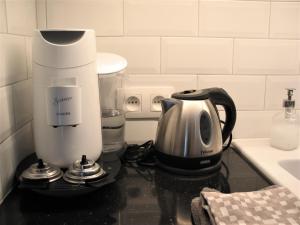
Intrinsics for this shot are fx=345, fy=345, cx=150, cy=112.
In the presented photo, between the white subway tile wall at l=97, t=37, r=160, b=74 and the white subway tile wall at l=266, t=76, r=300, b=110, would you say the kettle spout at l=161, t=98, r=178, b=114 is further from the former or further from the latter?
the white subway tile wall at l=266, t=76, r=300, b=110

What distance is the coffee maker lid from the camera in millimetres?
757

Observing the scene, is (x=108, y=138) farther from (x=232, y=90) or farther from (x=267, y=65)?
(x=267, y=65)

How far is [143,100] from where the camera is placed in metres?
0.96

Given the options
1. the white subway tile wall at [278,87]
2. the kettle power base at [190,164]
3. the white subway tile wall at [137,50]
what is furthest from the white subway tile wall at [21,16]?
the white subway tile wall at [278,87]

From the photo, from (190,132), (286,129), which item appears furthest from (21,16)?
(286,129)

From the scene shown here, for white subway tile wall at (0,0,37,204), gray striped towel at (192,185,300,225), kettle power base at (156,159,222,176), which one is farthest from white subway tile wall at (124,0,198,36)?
gray striped towel at (192,185,300,225)

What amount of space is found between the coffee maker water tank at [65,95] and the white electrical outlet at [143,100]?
0.25 m

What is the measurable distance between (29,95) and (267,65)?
2.15ft

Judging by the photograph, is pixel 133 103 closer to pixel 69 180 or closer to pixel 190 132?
pixel 190 132

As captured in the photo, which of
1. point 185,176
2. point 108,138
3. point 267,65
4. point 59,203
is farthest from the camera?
point 267,65

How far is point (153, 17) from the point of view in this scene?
0.93 meters

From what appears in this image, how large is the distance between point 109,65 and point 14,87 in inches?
8.2

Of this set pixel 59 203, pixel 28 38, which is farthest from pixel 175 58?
pixel 59 203

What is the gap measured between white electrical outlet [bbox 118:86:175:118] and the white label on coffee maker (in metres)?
0.31
